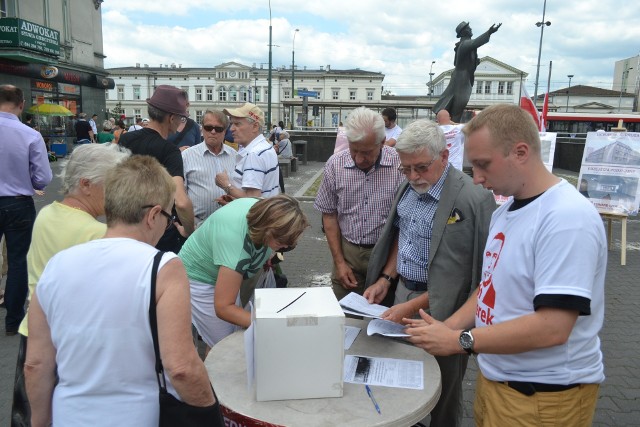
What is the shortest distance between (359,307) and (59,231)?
4.57 ft

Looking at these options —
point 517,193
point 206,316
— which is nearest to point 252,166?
point 206,316

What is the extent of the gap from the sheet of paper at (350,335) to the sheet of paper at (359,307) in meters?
0.13

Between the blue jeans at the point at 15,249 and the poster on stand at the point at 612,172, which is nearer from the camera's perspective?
the blue jeans at the point at 15,249

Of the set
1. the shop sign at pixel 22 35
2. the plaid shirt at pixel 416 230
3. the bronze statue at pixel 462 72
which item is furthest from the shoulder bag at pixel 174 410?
the shop sign at pixel 22 35

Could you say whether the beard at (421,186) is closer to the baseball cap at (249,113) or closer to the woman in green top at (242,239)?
the woman in green top at (242,239)

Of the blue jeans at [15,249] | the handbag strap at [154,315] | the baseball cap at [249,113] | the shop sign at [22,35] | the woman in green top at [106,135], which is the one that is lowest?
the blue jeans at [15,249]

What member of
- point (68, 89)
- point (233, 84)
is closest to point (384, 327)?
point (68, 89)

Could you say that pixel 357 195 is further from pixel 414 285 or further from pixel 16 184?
pixel 16 184

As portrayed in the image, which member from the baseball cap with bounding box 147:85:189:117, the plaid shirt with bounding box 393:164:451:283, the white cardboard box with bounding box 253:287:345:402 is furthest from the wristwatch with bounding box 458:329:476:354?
the baseball cap with bounding box 147:85:189:117

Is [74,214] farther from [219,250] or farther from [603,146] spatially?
[603,146]

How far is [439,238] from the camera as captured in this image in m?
2.37

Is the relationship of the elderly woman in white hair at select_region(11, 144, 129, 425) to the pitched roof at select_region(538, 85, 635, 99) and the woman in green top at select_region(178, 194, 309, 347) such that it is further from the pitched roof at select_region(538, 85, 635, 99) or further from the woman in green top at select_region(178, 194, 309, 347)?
the pitched roof at select_region(538, 85, 635, 99)

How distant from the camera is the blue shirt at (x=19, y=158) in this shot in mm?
3939

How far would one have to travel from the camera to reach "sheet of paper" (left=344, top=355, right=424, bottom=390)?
74.6 inches
